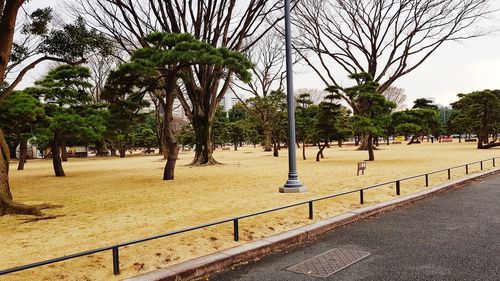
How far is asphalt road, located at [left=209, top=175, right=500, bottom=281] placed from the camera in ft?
14.6

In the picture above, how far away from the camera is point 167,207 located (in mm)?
9289

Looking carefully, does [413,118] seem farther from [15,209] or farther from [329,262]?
[15,209]

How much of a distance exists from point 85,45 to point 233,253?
414 inches

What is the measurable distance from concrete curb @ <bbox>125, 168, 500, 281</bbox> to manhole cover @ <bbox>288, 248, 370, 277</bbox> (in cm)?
72

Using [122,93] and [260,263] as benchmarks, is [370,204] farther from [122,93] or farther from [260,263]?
[122,93]

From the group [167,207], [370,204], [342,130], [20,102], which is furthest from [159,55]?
[342,130]

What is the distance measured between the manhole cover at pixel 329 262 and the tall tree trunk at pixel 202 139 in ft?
63.3

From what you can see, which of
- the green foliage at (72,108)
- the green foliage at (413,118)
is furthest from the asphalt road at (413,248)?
the green foliage at (413,118)

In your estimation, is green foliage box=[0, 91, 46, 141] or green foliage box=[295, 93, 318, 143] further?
green foliage box=[295, 93, 318, 143]

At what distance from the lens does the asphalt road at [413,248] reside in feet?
14.6

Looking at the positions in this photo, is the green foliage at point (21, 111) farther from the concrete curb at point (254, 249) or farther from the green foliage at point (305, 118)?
the concrete curb at point (254, 249)

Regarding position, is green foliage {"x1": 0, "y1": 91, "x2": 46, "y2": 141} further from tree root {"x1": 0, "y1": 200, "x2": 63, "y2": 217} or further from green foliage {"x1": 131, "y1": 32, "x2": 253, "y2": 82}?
tree root {"x1": 0, "y1": 200, "x2": 63, "y2": 217}

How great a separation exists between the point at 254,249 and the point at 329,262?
109cm

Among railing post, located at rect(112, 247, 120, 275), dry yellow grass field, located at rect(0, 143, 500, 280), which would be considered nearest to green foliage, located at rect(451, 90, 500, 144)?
dry yellow grass field, located at rect(0, 143, 500, 280)
